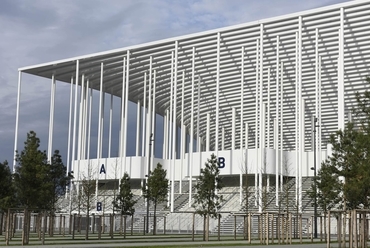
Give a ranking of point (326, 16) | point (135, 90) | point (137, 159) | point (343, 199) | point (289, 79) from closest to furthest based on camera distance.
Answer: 1. point (343, 199)
2. point (326, 16)
3. point (289, 79)
4. point (137, 159)
5. point (135, 90)

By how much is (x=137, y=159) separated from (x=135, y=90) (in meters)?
7.67

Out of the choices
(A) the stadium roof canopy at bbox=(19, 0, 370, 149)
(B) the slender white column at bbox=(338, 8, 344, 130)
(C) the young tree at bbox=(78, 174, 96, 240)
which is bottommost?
(C) the young tree at bbox=(78, 174, 96, 240)

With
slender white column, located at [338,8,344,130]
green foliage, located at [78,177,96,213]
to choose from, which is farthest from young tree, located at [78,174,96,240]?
slender white column, located at [338,8,344,130]

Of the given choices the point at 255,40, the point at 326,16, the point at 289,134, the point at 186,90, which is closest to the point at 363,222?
the point at 326,16

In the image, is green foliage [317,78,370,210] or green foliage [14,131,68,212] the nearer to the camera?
green foliage [317,78,370,210]

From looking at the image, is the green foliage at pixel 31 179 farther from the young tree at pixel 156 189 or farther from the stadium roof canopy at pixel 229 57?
the stadium roof canopy at pixel 229 57

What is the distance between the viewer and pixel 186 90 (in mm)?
56000

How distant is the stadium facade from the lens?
42281 millimetres

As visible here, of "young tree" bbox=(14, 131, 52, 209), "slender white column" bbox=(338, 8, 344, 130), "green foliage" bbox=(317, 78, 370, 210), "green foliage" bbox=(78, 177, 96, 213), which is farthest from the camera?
"slender white column" bbox=(338, 8, 344, 130)

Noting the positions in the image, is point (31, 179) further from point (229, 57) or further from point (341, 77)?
point (229, 57)

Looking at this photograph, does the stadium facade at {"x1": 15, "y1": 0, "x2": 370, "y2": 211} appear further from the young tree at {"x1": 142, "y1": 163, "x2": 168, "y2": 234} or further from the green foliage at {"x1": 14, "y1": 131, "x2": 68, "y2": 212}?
the green foliage at {"x1": 14, "y1": 131, "x2": 68, "y2": 212}

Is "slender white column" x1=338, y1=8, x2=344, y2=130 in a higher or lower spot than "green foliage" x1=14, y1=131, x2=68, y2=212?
higher

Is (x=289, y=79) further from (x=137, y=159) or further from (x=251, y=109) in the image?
(x=137, y=159)

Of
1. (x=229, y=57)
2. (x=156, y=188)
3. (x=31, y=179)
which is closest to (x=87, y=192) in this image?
(x=156, y=188)
